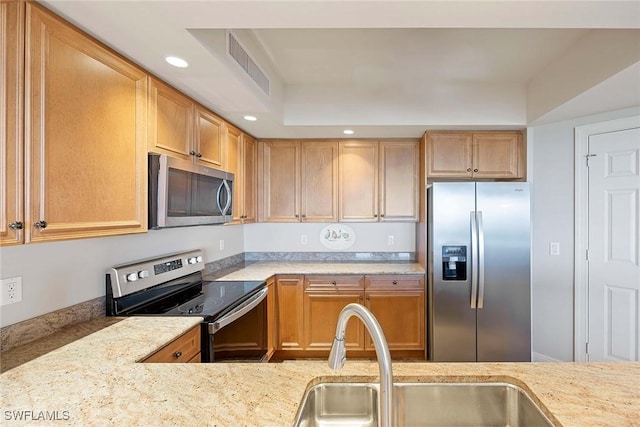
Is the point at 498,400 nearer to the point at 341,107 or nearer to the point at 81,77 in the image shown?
the point at 81,77

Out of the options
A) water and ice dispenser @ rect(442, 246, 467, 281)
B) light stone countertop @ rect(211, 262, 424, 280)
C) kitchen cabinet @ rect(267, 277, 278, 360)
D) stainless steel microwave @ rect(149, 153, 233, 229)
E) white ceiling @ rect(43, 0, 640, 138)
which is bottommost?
kitchen cabinet @ rect(267, 277, 278, 360)

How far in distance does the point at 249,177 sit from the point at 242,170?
22 cm

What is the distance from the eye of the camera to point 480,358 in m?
2.89

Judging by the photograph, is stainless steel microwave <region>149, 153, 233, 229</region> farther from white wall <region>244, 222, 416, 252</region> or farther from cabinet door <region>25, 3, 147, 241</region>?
white wall <region>244, 222, 416, 252</region>

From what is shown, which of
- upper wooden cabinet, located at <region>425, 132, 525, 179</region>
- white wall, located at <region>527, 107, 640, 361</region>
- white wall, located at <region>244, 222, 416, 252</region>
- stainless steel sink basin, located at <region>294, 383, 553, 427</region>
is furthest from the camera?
white wall, located at <region>244, 222, 416, 252</region>

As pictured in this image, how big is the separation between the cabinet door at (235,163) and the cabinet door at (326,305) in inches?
36.6

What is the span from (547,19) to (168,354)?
2116 millimetres

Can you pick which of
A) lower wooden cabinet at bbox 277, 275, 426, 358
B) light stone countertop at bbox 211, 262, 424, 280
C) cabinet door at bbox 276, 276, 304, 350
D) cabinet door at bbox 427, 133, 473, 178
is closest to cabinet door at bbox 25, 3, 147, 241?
light stone countertop at bbox 211, 262, 424, 280

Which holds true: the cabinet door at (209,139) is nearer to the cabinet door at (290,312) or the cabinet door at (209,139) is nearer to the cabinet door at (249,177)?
the cabinet door at (249,177)

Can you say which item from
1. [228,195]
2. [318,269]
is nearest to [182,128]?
[228,195]

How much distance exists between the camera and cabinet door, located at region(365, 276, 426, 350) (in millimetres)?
3115

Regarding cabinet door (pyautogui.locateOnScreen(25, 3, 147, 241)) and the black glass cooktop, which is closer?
cabinet door (pyautogui.locateOnScreen(25, 3, 147, 241))

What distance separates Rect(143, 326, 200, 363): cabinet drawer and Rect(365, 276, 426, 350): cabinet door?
1783 millimetres

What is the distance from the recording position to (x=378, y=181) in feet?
11.2
